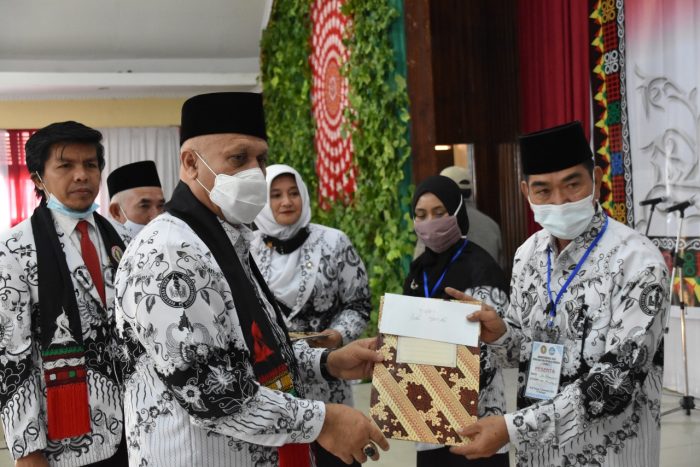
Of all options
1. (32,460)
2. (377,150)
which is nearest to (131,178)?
(32,460)

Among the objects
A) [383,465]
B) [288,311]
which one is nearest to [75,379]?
[288,311]

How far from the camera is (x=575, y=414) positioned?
6.29 feet

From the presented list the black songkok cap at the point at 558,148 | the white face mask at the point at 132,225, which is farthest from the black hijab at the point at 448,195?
the white face mask at the point at 132,225

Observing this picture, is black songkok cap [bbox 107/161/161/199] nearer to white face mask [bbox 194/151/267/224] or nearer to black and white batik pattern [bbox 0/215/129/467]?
black and white batik pattern [bbox 0/215/129/467]

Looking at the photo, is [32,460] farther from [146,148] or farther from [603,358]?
[146,148]

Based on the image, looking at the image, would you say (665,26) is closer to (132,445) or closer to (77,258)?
(77,258)


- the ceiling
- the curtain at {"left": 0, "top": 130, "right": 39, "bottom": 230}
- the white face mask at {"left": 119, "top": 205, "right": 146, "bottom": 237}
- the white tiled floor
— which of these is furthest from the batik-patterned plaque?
the curtain at {"left": 0, "top": 130, "right": 39, "bottom": 230}

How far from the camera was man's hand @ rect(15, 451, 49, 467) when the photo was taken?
232 centimetres

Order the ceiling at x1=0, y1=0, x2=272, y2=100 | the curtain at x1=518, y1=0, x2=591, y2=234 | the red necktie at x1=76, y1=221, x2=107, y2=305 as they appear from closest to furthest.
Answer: the red necktie at x1=76, y1=221, x2=107, y2=305 < the curtain at x1=518, y1=0, x2=591, y2=234 < the ceiling at x1=0, y1=0, x2=272, y2=100

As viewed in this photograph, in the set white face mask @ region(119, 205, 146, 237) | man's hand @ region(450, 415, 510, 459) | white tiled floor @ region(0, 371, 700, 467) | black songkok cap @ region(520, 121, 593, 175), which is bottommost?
white tiled floor @ region(0, 371, 700, 467)

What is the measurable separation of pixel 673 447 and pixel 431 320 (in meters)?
2.93

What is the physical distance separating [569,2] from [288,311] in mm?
3705

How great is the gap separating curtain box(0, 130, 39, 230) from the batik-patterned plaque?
1183cm

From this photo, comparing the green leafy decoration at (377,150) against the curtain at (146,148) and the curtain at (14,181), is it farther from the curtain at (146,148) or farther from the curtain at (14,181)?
the curtain at (14,181)
